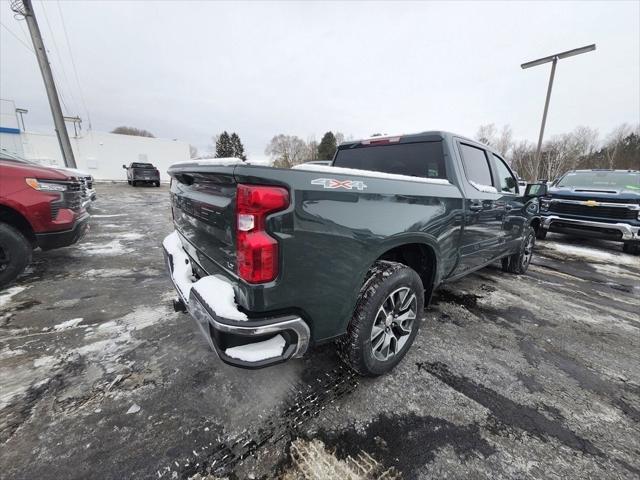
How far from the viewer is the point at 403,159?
284 centimetres

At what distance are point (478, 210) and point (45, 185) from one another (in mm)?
5239

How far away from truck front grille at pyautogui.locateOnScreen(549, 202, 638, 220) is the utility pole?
1692cm

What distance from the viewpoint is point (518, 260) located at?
15.5 ft

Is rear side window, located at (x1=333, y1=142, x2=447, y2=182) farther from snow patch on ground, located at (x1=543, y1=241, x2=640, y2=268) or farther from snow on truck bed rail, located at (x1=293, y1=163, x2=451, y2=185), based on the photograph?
snow patch on ground, located at (x1=543, y1=241, x2=640, y2=268)

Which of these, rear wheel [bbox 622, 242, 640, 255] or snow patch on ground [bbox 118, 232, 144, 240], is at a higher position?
snow patch on ground [bbox 118, 232, 144, 240]

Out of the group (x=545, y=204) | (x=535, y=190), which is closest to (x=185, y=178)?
(x=535, y=190)

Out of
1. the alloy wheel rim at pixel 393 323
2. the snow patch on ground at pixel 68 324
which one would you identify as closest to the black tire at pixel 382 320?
the alloy wheel rim at pixel 393 323

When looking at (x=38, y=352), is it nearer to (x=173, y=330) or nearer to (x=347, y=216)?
(x=173, y=330)

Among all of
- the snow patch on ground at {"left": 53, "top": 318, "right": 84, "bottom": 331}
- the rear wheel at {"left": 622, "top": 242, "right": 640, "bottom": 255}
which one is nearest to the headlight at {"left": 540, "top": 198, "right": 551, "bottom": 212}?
the rear wheel at {"left": 622, "top": 242, "right": 640, "bottom": 255}

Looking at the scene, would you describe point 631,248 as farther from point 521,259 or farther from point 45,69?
point 45,69

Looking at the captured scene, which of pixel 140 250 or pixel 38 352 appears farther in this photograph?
pixel 140 250

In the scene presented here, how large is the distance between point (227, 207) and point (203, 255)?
584mm

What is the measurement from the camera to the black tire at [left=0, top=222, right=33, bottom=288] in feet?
10.8

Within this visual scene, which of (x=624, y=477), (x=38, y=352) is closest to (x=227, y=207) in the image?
(x=38, y=352)
